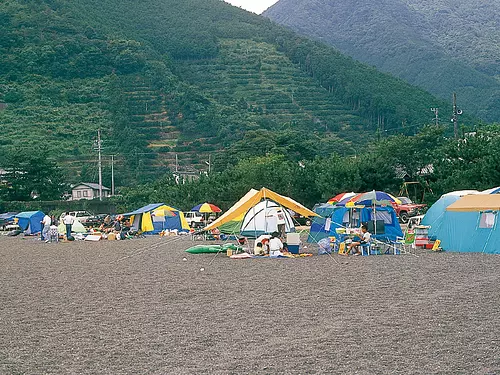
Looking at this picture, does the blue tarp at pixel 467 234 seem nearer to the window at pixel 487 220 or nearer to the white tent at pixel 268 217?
the window at pixel 487 220

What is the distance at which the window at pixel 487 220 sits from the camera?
21797mm

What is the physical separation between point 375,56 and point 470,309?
193m

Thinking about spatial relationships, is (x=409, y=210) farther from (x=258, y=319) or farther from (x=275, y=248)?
(x=258, y=319)

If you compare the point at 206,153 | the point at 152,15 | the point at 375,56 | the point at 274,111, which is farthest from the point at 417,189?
the point at 375,56

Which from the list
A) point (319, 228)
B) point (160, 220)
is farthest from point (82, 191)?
point (319, 228)

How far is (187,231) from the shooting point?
40.2 m

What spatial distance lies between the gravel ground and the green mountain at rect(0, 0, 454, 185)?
51.5 m

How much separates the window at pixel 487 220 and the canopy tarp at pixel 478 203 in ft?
0.55

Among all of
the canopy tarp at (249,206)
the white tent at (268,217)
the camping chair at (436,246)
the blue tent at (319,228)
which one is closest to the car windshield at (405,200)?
the blue tent at (319,228)

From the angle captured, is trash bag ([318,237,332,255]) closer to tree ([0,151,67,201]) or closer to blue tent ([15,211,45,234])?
blue tent ([15,211,45,234])

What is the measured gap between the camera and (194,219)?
4481cm

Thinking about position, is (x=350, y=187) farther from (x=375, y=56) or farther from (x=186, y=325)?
(x=375, y=56)

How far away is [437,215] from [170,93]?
264ft

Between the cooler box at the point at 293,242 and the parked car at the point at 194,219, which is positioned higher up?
the cooler box at the point at 293,242
